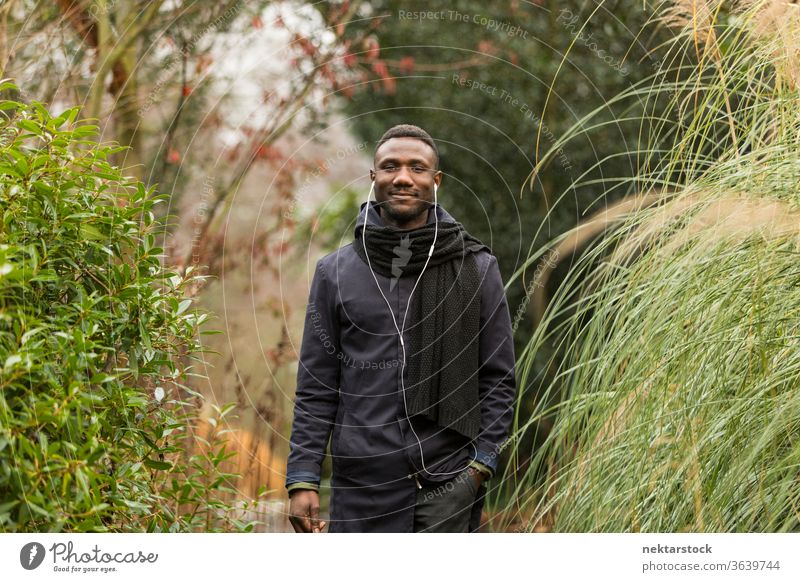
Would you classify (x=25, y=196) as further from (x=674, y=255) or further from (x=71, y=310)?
(x=674, y=255)

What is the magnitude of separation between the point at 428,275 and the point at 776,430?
40.3 inches

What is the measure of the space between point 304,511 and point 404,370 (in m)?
0.49

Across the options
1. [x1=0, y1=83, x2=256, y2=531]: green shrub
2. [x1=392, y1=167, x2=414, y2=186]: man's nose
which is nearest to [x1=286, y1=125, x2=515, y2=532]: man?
[x1=392, y1=167, x2=414, y2=186]: man's nose

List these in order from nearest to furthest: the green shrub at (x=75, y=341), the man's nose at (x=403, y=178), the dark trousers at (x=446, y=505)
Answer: the green shrub at (x=75, y=341) → the dark trousers at (x=446, y=505) → the man's nose at (x=403, y=178)

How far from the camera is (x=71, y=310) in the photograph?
217cm

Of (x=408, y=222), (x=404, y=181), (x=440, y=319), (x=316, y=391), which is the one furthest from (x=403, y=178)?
(x=316, y=391)

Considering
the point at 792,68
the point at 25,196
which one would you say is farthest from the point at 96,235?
the point at 792,68

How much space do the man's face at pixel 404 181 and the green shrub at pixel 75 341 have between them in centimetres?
65

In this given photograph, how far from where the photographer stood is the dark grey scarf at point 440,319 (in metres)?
2.62

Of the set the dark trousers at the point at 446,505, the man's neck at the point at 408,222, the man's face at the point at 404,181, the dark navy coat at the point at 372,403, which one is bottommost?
the dark trousers at the point at 446,505

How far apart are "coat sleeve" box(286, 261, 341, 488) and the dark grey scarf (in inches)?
7.9

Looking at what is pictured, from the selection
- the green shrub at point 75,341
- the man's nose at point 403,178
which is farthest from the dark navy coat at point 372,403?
the green shrub at point 75,341

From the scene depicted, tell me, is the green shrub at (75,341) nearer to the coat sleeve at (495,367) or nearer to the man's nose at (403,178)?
the man's nose at (403,178)

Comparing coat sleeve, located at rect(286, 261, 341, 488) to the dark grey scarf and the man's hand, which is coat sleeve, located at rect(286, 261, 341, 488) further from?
the dark grey scarf
